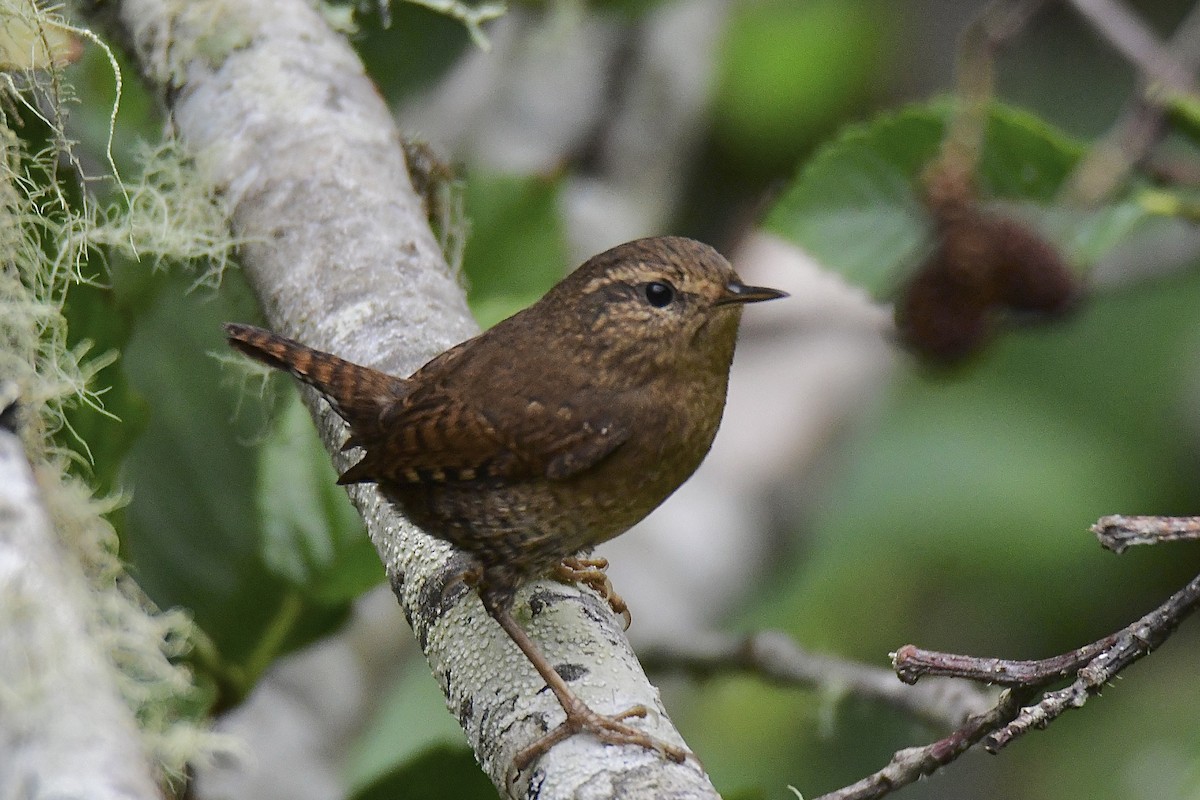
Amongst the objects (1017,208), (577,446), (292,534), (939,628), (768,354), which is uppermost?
(1017,208)

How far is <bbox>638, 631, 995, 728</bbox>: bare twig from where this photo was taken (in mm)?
2225

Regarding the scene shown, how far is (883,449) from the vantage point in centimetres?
442

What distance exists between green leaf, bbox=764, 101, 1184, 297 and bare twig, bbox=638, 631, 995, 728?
0.86 m

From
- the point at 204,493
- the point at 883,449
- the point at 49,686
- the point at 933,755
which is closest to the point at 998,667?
the point at 933,755

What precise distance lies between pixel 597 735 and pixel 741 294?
0.86m

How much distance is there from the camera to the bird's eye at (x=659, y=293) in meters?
2.13

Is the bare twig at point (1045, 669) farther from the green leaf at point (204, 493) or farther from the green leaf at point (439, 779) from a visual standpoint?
the green leaf at point (204, 493)

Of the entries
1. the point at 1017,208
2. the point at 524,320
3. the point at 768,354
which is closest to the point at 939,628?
the point at 768,354

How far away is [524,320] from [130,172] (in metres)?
0.92

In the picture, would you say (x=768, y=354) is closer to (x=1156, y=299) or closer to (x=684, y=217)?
(x=684, y=217)

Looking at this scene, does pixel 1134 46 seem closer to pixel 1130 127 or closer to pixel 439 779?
pixel 1130 127

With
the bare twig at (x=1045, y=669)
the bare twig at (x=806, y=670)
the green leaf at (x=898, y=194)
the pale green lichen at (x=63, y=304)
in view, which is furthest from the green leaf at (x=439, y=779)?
the green leaf at (x=898, y=194)

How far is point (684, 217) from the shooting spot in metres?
4.93

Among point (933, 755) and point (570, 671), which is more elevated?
point (933, 755)
